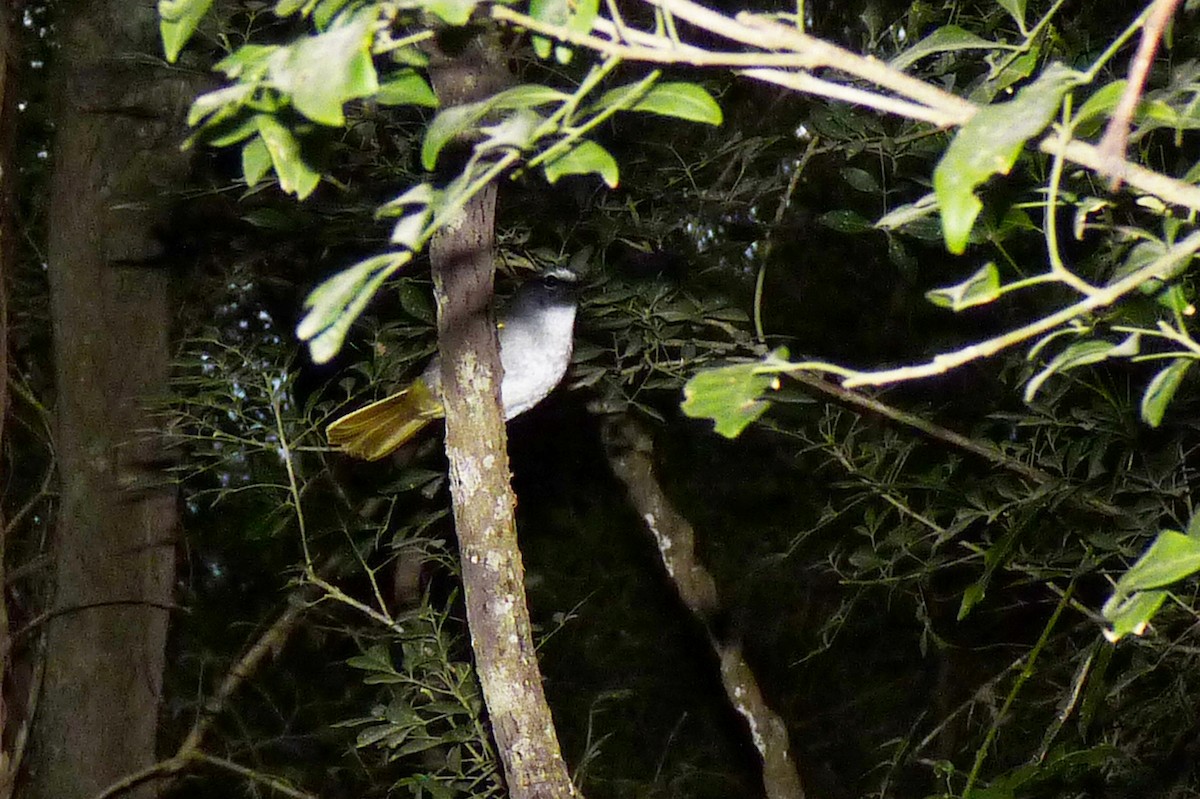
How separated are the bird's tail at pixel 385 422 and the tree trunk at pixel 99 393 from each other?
655 mm

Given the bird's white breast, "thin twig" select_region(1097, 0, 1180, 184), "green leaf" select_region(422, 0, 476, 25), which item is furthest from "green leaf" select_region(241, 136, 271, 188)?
the bird's white breast

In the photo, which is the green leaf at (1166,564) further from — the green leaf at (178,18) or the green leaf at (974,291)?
the green leaf at (178,18)

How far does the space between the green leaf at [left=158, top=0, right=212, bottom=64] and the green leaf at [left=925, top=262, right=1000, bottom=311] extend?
44 cm

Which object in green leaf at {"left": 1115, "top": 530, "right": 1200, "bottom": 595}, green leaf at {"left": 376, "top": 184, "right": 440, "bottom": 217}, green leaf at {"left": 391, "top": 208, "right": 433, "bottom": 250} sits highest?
green leaf at {"left": 391, "top": 208, "right": 433, "bottom": 250}

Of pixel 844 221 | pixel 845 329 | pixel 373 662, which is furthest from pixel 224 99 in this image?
pixel 845 329

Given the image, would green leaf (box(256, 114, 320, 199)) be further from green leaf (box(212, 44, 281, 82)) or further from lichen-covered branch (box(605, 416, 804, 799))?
lichen-covered branch (box(605, 416, 804, 799))

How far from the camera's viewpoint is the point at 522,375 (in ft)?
8.08

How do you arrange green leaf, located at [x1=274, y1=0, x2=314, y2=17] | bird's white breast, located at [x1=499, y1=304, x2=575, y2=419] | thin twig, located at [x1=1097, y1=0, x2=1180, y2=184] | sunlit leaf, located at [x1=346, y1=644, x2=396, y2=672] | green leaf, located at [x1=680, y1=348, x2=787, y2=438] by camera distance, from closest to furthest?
1. thin twig, located at [x1=1097, y1=0, x2=1180, y2=184]
2. green leaf, located at [x1=274, y1=0, x2=314, y2=17]
3. green leaf, located at [x1=680, y1=348, x2=787, y2=438]
4. sunlit leaf, located at [x1=346, y1=644, x2=396, y2=672]
5. bird's white breast, located at [x1=499, y1=304, x2=575, y2=419]

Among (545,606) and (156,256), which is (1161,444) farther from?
(545,606)

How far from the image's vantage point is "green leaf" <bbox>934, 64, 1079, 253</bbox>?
546 mm

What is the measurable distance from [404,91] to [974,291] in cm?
37

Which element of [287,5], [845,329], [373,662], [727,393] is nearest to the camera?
[287,5]

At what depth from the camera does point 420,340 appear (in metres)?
2.43

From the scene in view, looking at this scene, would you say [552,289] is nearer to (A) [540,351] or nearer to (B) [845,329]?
(A) [540,351]
